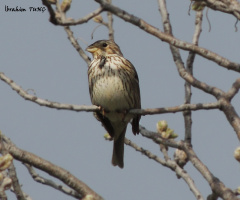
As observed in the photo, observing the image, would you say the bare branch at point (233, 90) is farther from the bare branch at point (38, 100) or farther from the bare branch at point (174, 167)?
the bare branch at point (38, 100)

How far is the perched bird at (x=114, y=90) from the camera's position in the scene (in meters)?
5.71

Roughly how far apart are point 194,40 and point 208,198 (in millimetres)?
1184

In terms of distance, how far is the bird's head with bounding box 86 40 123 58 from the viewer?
6.24m

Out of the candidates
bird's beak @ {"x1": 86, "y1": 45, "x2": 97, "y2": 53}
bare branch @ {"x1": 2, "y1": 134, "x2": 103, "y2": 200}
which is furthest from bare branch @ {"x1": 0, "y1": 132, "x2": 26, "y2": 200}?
bird's beak @ {"x1": 86, "y1": 45, "x2": 97, "y2": 53}

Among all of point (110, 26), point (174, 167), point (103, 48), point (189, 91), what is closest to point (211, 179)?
point (174, 167)

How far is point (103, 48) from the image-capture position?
6.27 meters

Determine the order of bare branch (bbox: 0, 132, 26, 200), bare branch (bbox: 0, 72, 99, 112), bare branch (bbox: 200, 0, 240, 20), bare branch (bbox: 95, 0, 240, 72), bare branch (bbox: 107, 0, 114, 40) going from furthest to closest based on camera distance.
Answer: bare branch (bbox: 107, 0, 114, 40) < bare branch (bbox: 0, 72, 99, 112) < bare branch (bbox: 200, 0, 240, 20) < bare branch (bbox: 95, 0, 240, 72) < bare branch (bbox: 0, 132, 26, 200)

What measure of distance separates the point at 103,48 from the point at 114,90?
709 mm

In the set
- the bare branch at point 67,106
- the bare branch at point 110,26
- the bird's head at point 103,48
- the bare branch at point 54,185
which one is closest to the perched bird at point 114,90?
the bird's head at point 103,48

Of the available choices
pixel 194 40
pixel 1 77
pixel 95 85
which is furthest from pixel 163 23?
pixel 95 85

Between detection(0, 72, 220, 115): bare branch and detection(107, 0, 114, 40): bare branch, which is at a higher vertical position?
detection(107, 0, 114, 40): bare branch

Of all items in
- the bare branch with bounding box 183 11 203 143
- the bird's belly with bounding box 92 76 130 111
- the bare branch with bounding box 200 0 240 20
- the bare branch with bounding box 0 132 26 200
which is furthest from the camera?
the bird's belly with bounding box 92 76 130 111

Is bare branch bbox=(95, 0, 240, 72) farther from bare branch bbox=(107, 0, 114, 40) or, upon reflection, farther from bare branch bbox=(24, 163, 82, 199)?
bare branch bbox=(107, 0, 114, 40)

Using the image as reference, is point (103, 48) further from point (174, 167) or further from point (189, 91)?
point (174, 167)
